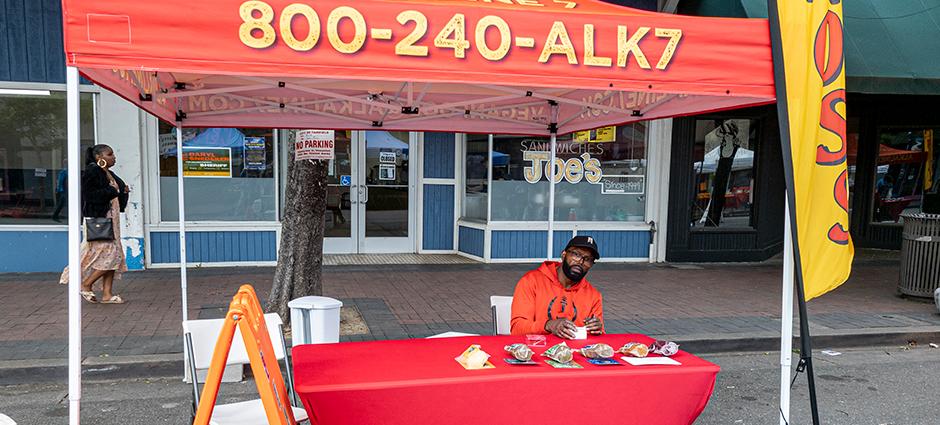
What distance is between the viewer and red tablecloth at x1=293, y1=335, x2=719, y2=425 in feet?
8.80

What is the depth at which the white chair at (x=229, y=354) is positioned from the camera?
3.04 m

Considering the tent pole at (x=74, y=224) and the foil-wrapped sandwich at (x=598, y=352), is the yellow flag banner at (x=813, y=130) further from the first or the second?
the tent pole at (x=74, y=224)

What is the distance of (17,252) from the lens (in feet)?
27.4

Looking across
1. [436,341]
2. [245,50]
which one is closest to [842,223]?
[436,341]

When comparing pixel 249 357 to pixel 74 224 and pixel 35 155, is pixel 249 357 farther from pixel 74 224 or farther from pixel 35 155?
pixel 35 155

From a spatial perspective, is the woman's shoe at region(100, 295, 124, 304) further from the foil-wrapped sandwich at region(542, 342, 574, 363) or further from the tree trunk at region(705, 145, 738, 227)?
the tree trunk at region(705, 145, 738, 227)

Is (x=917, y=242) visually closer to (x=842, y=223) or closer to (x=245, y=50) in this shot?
(x=842, y=223)

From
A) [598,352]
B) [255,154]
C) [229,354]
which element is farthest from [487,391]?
[255,154]

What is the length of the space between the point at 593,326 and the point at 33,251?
26.4 ft

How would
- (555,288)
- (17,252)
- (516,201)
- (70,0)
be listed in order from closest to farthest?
(70,0) < (555,288) < (17,252) < (516,201)

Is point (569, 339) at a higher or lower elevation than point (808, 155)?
lower

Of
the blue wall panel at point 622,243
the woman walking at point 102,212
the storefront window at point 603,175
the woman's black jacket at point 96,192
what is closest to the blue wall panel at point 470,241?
the storefront window at point 603,175

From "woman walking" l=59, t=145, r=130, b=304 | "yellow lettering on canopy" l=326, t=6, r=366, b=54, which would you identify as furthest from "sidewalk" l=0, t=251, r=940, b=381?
"yellow lettering on canopy" l=326, t=6, r=366, b=54

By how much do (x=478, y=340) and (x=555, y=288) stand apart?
676 millimetres
